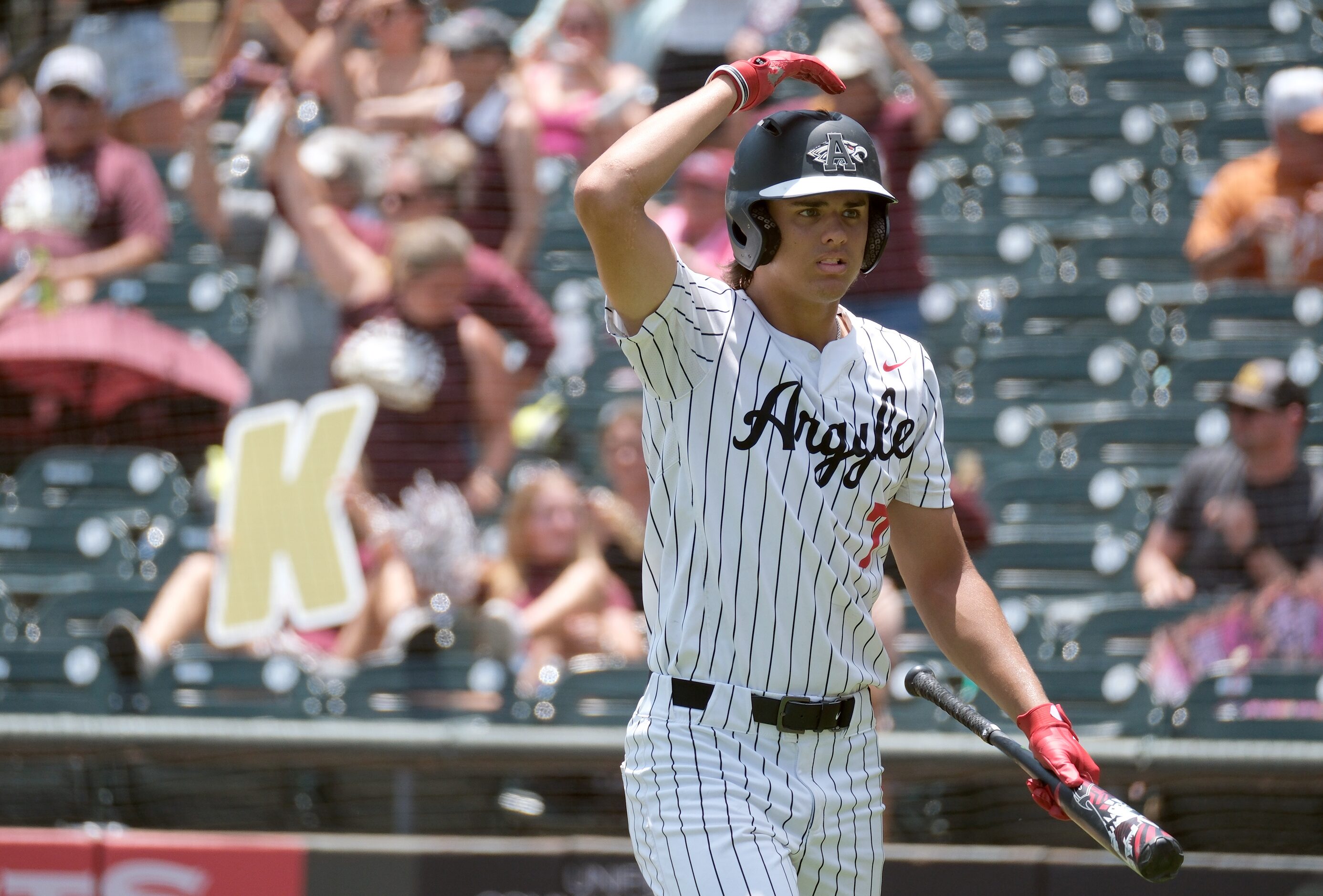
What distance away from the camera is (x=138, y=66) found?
646 centimetres

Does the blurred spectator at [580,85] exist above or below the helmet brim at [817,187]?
above

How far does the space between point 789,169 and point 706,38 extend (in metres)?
4.07

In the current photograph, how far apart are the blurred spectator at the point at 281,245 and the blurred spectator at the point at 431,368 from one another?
13 cm

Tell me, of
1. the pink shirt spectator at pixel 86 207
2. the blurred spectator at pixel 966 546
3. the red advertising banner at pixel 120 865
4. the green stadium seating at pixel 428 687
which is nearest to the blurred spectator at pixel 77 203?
the pink shirt spectator at pixel 86 207

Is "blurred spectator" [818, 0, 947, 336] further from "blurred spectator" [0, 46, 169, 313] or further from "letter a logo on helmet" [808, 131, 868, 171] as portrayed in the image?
"letter a logo on helmet" [808, 131, 868, 171]

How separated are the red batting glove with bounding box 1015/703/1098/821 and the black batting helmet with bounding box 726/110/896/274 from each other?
0.82 m

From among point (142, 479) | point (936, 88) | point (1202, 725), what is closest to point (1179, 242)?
point (936, 88)

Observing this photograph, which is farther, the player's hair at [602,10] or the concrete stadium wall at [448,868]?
the player's hair at [602,10]

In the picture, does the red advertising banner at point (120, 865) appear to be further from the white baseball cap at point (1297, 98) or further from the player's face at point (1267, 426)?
the white baseball cap at point (1297, 98)

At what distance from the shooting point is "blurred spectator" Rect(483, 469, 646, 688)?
4.70m

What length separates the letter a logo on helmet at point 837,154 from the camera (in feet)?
7.61

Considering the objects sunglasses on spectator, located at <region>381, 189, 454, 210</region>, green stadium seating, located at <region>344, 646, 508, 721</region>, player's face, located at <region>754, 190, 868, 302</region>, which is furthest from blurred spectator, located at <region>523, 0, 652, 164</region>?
player's face, located at <region>754, 190, 868, 302</region>

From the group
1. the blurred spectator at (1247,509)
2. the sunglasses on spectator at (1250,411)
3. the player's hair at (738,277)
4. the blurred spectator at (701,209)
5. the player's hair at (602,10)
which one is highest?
the player's hair at (602,10)

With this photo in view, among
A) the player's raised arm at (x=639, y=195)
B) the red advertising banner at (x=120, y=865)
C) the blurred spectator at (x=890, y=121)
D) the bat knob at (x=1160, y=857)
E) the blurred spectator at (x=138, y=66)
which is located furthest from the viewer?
the blurred spectator at (x=138, y=66)
